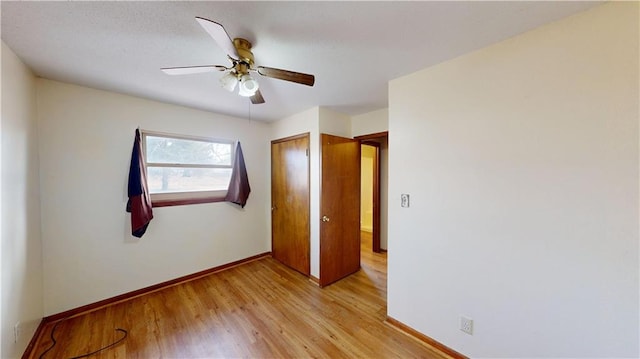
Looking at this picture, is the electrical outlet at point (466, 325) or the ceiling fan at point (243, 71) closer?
the ceiling fan at point (243, 71)

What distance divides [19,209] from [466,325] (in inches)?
138

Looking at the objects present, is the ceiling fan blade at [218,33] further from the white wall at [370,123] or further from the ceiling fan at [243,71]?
the white wall at [370,123]

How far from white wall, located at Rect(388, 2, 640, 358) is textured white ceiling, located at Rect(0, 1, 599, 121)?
239 millimetres

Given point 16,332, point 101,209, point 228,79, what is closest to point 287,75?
point 228,79

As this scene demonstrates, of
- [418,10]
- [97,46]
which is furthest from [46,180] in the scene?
[418,10]

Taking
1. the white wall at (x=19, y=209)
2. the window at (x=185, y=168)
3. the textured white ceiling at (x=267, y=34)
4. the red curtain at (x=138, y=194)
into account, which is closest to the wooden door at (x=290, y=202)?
the window at (x=185, y=168)

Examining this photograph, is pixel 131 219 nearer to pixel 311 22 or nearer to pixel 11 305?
pixel 11 305

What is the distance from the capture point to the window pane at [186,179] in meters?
2.76

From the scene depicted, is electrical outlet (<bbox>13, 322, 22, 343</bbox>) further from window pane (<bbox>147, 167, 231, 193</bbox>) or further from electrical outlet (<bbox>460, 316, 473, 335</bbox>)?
electrical outlet (<bbox>460, 316, 473, 335</bbox>)

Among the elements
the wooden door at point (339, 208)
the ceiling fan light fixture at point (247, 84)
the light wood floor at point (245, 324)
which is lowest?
the light wood floor at point (245, 324)

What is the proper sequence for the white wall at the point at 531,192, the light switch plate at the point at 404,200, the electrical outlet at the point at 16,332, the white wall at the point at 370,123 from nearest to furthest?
the white wall at the point at 531,192 < the electrical outlet at the point at 16,332 < the light switch plate at the point at 404,200 < the white wall at the point at 370,123

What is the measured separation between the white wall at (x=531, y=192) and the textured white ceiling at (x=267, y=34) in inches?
9.4

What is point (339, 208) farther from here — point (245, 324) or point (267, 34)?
point (267, 34)

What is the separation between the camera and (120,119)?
246 cm
